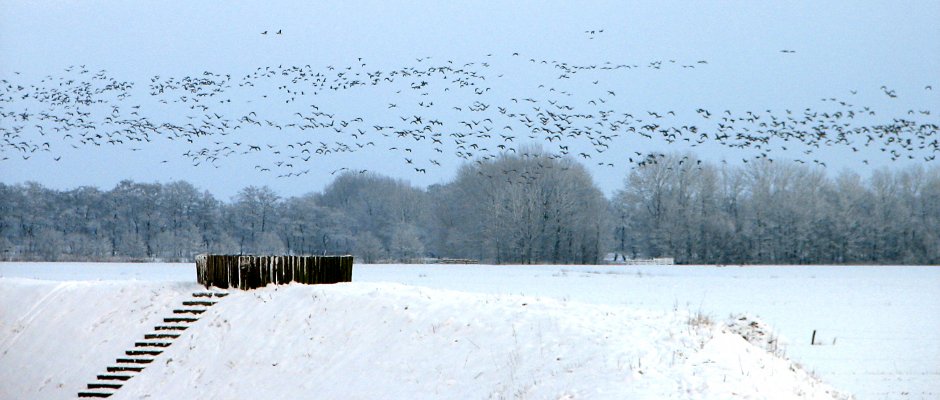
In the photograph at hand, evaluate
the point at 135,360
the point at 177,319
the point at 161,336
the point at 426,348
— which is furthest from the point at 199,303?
the point at 426,348

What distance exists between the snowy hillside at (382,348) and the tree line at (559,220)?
52.9 metres

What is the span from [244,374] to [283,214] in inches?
3461

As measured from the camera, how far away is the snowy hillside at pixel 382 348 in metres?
16.9

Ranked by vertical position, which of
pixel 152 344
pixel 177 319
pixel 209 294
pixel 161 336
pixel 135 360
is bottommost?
pixel 135 360

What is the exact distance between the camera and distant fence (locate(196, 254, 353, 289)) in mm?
25406

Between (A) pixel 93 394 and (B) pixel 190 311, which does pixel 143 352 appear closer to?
(A) pixel 93 394

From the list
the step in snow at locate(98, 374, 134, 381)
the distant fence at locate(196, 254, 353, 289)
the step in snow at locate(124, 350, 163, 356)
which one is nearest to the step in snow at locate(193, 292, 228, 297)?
the distant fence at locate(196, 254, 353, 289)

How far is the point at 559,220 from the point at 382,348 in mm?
64528

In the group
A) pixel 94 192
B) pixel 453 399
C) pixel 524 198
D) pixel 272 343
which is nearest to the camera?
pixel 453 399

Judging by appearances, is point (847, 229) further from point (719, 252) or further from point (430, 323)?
point (430, 323)

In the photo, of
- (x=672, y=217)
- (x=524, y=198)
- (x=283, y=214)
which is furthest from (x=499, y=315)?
(x=283, y=214)

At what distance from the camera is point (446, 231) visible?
9462 centimetres

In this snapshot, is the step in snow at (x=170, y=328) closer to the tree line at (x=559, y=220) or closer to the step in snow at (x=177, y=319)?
the step in snow at (x=177, y=319)

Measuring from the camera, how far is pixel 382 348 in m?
20.6
